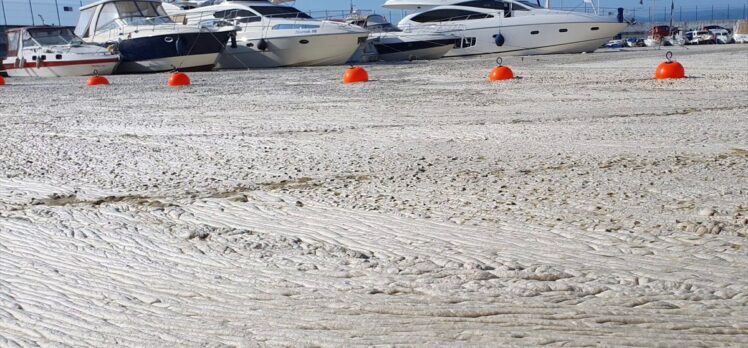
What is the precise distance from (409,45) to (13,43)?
46.3 feet

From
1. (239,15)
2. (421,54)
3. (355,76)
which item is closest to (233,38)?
(239,15)

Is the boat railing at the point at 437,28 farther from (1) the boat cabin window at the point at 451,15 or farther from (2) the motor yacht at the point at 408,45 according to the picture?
(1) the boat cabin window at the point at 451,15

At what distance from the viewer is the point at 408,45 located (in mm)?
32406

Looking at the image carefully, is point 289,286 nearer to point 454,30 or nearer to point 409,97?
point 409,97

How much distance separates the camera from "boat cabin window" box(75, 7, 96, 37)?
29969 mm

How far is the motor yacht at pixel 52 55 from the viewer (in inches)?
990

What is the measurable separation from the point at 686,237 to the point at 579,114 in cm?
513

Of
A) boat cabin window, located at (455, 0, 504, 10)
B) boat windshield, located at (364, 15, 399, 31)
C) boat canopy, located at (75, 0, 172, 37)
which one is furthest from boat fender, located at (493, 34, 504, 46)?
boat canopy, located at (75, 0, 172, 37)

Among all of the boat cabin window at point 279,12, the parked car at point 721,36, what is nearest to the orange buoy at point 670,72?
the boat cabin window at point 279,12

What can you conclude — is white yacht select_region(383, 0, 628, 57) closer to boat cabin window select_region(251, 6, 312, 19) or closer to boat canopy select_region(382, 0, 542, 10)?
boat canopy select_region(382, 0, 542, 10)

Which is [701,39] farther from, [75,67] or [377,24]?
[75,67]

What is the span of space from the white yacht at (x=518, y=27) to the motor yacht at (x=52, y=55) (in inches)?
517

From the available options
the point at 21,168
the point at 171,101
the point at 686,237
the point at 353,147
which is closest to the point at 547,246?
the point at 686,237

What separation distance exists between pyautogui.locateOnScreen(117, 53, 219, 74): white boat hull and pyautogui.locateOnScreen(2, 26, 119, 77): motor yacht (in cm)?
106
